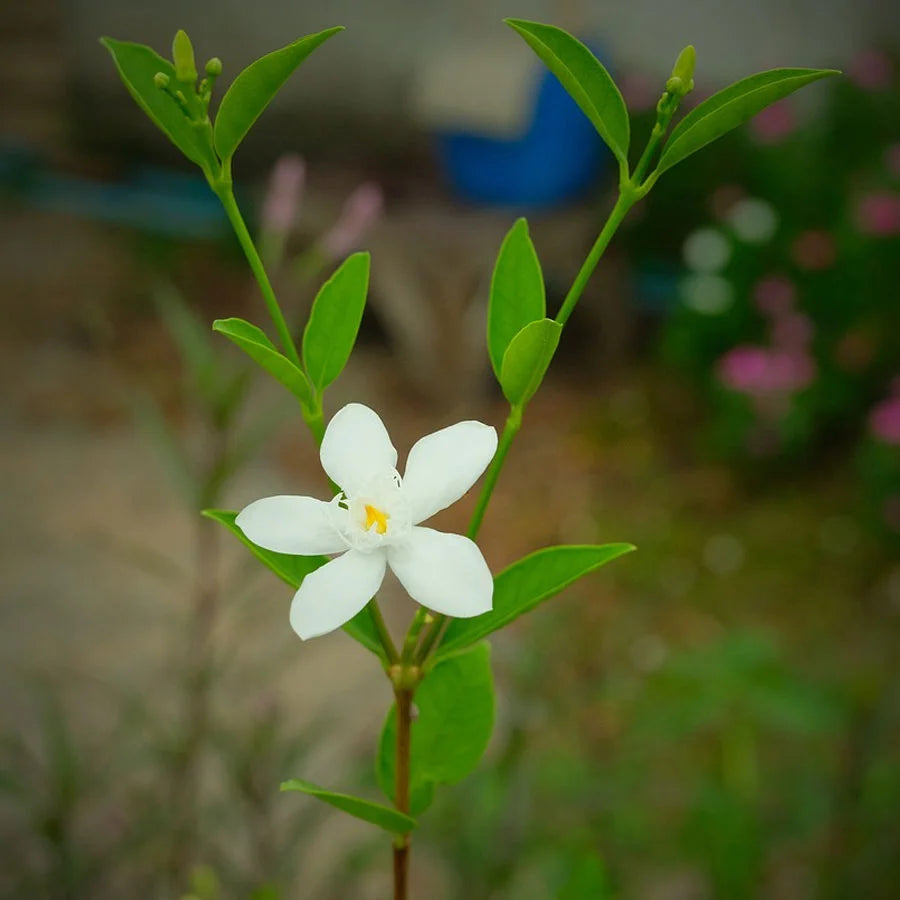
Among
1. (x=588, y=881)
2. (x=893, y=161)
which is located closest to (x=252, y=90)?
(x=588, y=881)

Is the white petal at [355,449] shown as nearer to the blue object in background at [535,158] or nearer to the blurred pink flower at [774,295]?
the blurred pink flower at [774,295]

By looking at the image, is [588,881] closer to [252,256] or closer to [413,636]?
[413,636]

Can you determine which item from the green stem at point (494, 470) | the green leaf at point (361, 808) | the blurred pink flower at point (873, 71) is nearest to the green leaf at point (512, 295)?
the green stem at point (494, 470)

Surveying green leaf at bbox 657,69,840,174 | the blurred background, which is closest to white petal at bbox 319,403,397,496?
green leaf at bbox 657,69,840,174

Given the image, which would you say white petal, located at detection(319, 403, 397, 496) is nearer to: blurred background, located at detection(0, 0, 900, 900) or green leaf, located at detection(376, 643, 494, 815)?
green leaf, located at detection(376, 643, 494, 815)

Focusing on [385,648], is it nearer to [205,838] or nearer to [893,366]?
[205,838]
